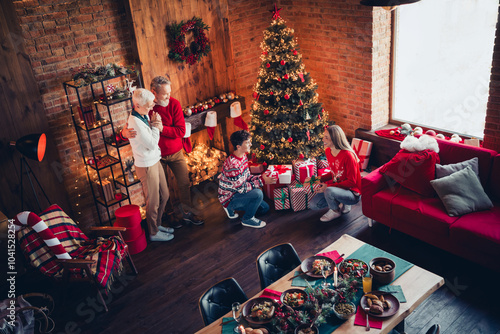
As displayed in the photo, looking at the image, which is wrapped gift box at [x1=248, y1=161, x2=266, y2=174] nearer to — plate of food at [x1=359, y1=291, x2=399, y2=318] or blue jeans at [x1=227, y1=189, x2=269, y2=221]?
blue jeans at [x1=227, y1=189, x2=269, y2=221]

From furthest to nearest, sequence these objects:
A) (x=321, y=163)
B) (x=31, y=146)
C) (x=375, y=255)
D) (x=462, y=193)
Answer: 1. (x=321, y=163)
2. (x=31, y=146)
3. (x=462, y=193)
4. (x=375, y=255)

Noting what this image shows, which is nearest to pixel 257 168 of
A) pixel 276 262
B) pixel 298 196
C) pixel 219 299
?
pixel 298 196

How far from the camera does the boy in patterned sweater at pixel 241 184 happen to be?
5334 mm

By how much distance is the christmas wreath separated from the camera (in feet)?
19.5

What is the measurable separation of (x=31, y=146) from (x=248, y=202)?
253cm

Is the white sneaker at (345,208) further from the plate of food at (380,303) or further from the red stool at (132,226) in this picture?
the red stool at (132,226)

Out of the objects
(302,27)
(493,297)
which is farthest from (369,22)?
(493,297)

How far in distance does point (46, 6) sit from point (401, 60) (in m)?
4.66

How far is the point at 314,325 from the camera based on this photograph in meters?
3.15

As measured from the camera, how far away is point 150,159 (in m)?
5.21

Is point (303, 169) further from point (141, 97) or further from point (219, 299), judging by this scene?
point (219, 299)

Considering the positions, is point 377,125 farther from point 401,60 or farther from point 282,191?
point 282,191

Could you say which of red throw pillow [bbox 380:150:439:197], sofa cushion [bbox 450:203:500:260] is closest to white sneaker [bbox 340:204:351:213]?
red throw pillow [bbox 380:150:439:197]

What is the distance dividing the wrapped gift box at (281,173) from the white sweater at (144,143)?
1.52 metres
